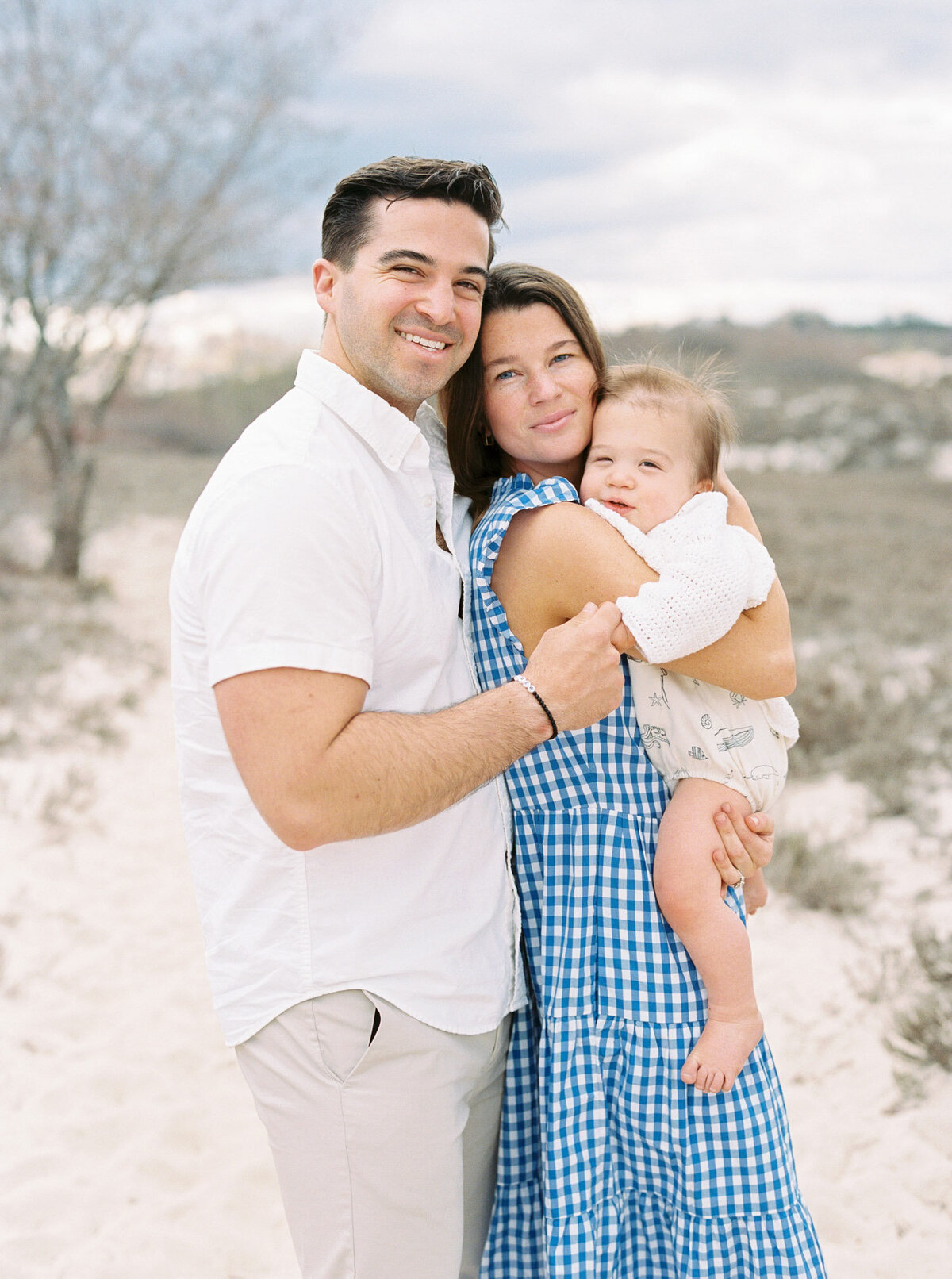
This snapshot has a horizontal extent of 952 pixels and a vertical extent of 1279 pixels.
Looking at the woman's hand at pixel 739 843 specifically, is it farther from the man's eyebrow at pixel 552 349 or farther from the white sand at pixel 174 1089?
the white sand at pixel 174 1089

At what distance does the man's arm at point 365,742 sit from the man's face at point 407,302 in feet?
1.93

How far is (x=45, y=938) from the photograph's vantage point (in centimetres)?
464

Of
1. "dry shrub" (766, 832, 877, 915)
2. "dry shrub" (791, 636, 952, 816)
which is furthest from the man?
"dry shrub" (791, 636, 952, 816)

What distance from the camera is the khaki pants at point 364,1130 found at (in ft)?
5.84

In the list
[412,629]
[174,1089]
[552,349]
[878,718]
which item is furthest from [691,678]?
[878,718]

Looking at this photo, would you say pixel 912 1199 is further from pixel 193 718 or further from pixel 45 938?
pixel 45 938

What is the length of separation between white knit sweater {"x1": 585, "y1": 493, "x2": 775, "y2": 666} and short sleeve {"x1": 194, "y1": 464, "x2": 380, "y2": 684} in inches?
19.0

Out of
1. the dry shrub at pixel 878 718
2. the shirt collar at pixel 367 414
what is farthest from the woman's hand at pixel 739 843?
the dry shrub at pixel 878 718

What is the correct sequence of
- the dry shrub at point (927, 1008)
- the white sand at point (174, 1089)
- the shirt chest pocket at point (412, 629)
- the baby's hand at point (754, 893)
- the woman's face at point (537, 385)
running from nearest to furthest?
the shirt chest pocket at point (412, 629), the woman's face at point (537, 385), the baby's hand at point (754, 893), the white sand at point (174, 1089), the dry shrub at point (927, 1008)

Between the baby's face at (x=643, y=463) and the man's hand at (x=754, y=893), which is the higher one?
the baby's face at (x=643, y=463)

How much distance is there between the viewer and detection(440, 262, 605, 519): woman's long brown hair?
232 cm

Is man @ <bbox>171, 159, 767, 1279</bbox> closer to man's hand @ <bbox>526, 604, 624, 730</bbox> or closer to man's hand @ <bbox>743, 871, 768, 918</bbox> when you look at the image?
man's hand @ <bbox>526, 604, 624, 730</bbox>

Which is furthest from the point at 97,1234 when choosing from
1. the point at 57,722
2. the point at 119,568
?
the point at 119,568

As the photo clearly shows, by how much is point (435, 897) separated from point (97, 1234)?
200cm
